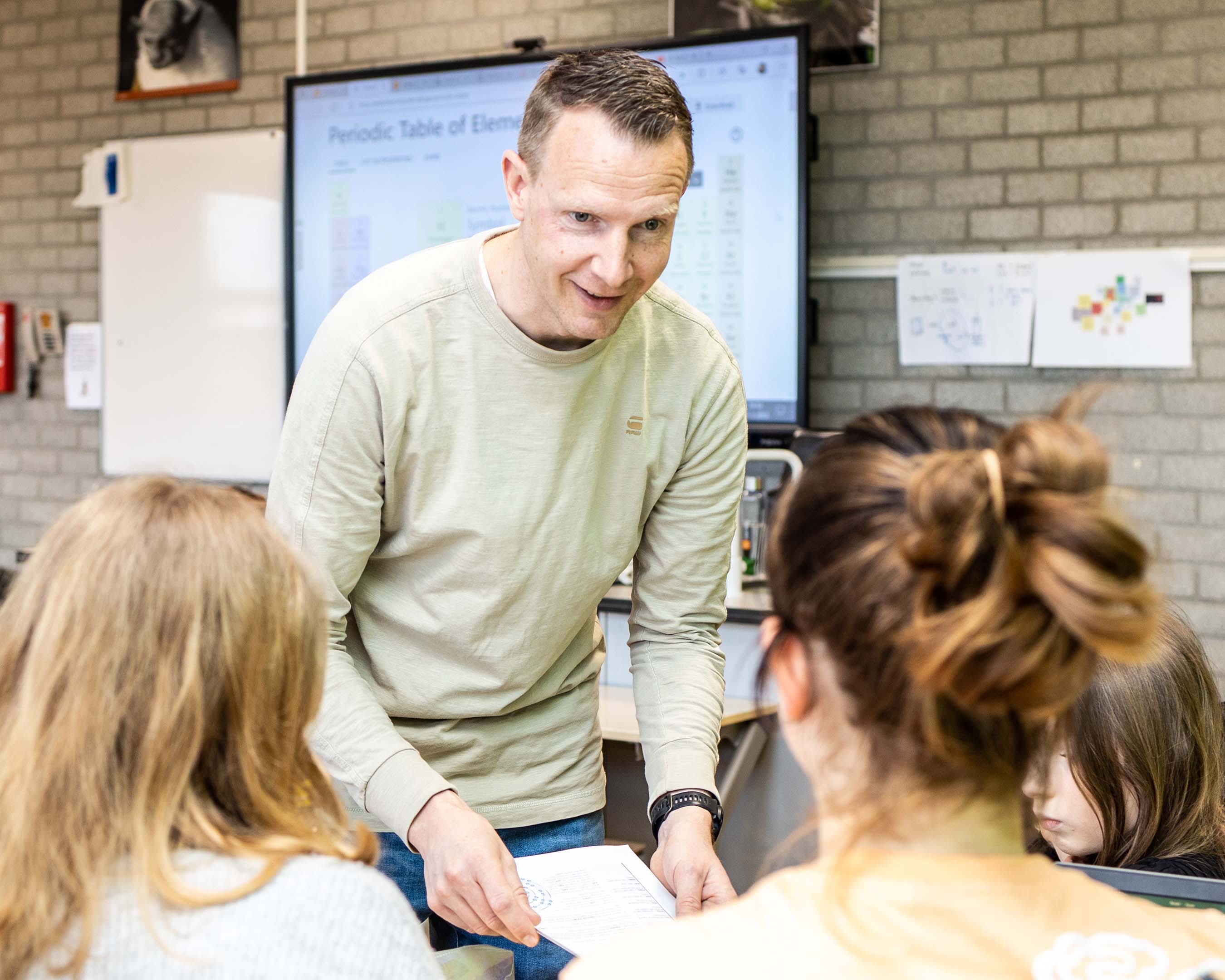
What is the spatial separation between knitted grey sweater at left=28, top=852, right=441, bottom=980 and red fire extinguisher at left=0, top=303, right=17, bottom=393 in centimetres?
405

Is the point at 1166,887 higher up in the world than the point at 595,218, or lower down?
lower down

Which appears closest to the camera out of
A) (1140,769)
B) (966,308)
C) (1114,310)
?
(1140,769)

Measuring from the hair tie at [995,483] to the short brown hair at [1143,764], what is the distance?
0.74 meters

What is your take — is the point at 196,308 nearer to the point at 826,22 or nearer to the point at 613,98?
the point at 826,22

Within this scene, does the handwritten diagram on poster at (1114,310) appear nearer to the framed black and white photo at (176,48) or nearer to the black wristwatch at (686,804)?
the black wristwatch at (686,804)

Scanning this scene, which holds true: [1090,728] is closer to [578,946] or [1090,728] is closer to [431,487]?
[578,946]

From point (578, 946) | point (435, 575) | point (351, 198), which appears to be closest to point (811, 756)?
point (578, 946)

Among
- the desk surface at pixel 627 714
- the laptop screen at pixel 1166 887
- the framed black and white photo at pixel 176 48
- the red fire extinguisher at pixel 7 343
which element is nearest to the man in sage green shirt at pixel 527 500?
the laptop screen at pixel 1166 887

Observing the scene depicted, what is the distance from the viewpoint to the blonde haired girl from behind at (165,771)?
0.73 meters

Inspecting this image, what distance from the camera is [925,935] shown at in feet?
2.12

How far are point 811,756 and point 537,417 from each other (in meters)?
0.69

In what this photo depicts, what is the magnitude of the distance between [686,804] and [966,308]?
2.24m

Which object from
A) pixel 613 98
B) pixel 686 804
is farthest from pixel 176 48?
pixel 686 804

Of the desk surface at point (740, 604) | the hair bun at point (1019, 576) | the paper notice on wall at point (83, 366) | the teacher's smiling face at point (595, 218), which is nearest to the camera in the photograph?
the hair bun at point (1019, 576)
